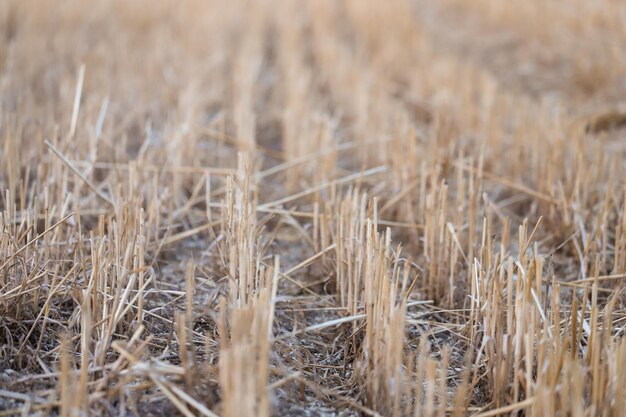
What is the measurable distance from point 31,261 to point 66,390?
76cm

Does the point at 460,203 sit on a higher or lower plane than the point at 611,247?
higher

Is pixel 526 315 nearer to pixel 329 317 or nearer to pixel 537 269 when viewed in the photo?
pixel 537 269

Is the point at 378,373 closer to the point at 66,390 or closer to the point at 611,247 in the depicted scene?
the point at 66,390

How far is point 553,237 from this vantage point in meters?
2.72

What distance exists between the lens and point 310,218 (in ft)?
9.39

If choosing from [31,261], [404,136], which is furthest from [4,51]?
[31,261]

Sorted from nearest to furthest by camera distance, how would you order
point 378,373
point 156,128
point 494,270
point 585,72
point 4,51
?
1. point 378,373
2. point 494,270
3. point 156,128
4. point 4,51
5. point 585,72

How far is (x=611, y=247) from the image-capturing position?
254 centimetres

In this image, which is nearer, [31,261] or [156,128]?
[31,261]

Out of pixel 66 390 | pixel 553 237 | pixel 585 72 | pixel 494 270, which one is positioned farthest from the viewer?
pixel 585 72

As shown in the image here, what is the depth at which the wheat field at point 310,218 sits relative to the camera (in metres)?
1.58

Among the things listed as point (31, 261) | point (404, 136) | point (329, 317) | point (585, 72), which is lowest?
point (329, 317)

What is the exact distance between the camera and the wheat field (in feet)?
5.18

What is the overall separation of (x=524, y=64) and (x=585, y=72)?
73 cm
